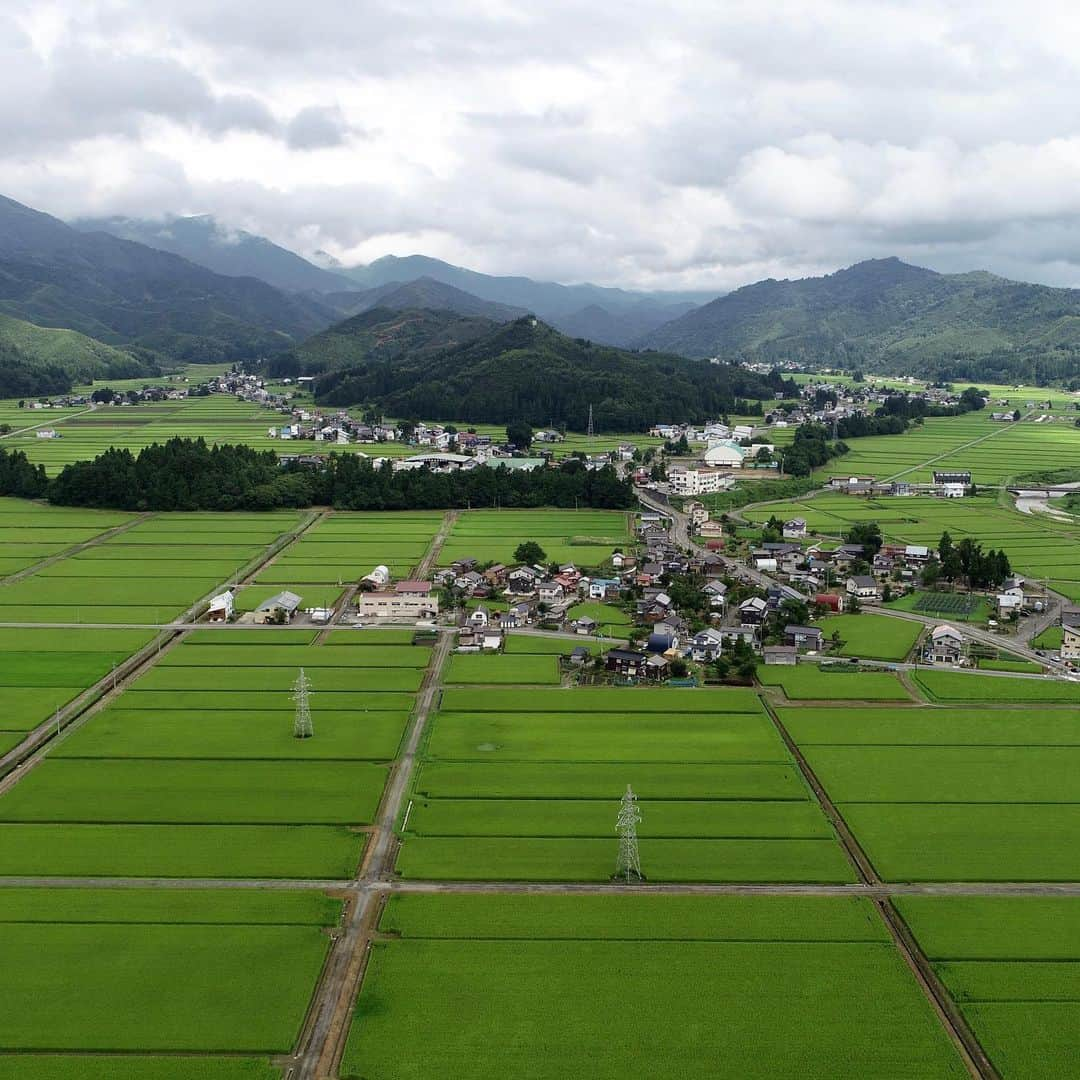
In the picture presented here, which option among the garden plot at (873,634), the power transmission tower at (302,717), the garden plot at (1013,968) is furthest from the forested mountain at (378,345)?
the garden plot at (1013,968)

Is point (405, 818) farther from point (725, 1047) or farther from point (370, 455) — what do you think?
point (370, 455)

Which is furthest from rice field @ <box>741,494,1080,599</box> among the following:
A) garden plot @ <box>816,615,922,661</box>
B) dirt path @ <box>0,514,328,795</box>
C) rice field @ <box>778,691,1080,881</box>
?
dirt path @ <box>0,514,328,795</box>

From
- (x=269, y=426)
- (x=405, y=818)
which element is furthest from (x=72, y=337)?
(x=405, y=818)

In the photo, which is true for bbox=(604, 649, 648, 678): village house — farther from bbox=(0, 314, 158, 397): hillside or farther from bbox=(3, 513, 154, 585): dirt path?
bbox=(0, 314, 158, 397): hillside

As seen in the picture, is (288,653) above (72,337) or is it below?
below

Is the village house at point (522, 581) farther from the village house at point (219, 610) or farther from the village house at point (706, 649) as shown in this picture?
the village house at point (219, 610)

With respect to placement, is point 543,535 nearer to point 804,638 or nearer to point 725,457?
point 804,638
